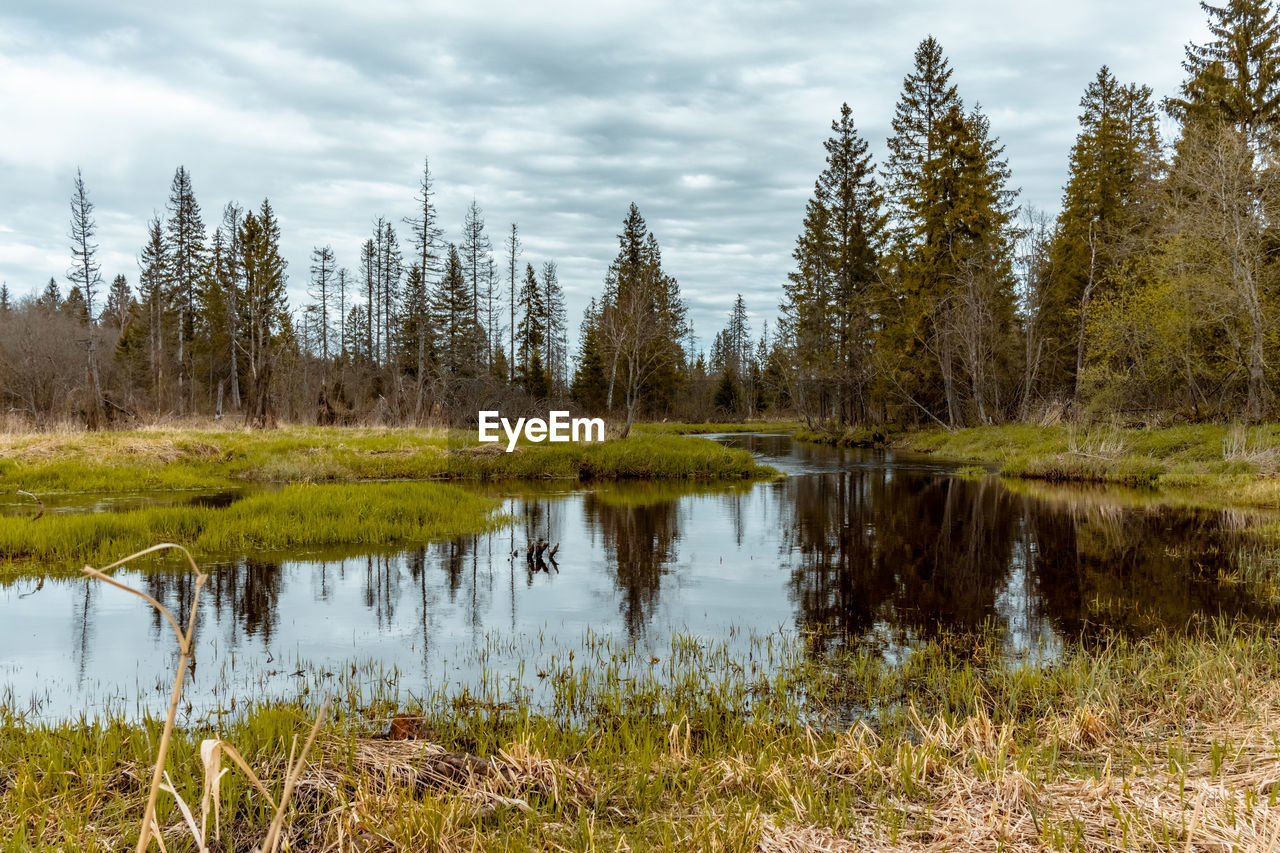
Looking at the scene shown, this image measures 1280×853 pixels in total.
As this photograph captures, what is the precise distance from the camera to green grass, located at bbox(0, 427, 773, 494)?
18938 millimetres

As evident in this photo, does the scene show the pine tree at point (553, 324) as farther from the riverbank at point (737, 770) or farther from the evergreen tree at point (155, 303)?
the riverbank at point (737, 770)

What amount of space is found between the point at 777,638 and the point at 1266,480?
16804mm

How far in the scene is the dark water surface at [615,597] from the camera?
296 inches

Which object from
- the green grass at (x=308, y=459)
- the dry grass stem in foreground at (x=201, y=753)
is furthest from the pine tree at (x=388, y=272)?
the dry grass stem in foreground at (x=201, y=753)

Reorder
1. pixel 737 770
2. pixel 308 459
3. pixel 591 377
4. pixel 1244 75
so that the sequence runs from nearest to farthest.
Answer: pixel 737 770 < pixel 308 459 < pixel 1244 75 < pixel 591 377

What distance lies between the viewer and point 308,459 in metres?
22.0

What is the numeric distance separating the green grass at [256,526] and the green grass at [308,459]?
4686 millimetres

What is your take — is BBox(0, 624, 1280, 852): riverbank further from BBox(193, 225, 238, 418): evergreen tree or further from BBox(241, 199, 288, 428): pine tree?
BBox(193, 225, 238, 418): evergreen tree

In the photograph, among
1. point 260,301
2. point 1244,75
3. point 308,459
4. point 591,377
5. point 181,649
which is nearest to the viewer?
point 181,649

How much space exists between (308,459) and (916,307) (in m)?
27.6

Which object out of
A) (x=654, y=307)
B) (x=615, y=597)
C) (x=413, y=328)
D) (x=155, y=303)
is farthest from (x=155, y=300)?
(x=615, y=597)

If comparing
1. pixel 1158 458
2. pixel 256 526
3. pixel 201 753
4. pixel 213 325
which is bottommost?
pixel 256 526

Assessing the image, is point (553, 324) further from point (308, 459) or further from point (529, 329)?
point (308, 459)

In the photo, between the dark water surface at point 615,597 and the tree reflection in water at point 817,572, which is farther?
the tree reflection in water at point 817,572
